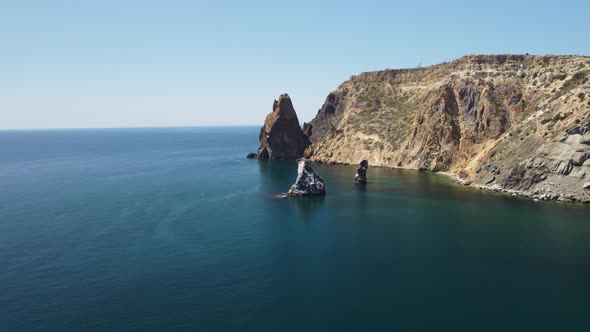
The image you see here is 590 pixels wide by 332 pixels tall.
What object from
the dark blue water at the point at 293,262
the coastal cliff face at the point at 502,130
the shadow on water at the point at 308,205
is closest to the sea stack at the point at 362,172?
the dark blue water at the point at 293,262

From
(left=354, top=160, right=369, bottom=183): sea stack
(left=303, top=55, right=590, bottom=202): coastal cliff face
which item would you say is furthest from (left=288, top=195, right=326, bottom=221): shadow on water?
(left=303, top=55, right=590, bottom=202): coastal cliff face

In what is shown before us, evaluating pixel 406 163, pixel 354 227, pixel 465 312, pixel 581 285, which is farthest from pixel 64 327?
pixel 406 163

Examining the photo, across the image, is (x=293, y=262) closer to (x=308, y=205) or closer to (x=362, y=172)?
(x=308, y=205)

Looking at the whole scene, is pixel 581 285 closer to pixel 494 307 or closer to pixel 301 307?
pixel 494 307

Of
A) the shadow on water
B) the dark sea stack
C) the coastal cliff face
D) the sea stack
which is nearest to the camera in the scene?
the shadow on water

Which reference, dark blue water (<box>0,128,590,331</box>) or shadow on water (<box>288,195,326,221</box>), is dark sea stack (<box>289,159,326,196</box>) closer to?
shadow on water (<box>288,195,326,221</box>)
